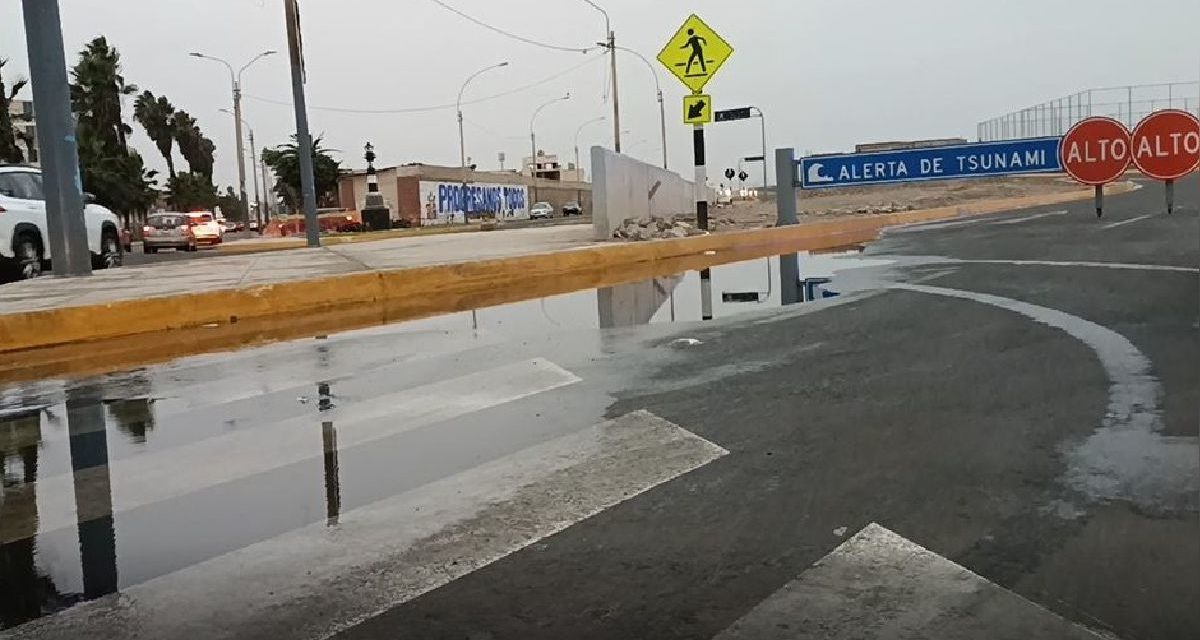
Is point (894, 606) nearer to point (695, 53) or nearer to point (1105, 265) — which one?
point (1105, 265)

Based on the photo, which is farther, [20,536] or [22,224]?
[22,224]

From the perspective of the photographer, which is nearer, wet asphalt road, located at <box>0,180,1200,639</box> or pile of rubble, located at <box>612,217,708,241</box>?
wet asphalt road, located at <box>0,180,1200,639</box>

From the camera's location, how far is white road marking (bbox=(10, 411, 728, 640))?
2.84 meters

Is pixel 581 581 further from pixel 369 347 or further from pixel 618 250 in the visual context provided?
pixel 618 250

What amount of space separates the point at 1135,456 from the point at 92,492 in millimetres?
4122

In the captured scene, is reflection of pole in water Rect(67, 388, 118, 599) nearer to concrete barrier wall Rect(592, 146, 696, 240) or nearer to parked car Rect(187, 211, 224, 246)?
concrete barrier wall Rect(592, 146, 696, 240)

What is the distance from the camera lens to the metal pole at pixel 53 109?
12.3 m

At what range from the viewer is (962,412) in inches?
185

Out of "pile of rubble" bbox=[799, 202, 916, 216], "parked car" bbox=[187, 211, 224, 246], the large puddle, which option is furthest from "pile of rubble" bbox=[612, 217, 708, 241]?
"parked car" bbox=[187, 211, 224, 246]

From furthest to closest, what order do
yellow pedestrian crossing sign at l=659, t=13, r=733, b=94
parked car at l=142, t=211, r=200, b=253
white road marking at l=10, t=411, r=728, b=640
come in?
parked car at l=142, t=211, r=200, b=253, yellow pedestrian crossing sign at l=659, t=13, r=733, b=94, white road marking at l=10, t=411, r=728, b=640

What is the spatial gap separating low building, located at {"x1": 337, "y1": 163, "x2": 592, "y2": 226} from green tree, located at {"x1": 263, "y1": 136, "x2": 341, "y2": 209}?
163cm

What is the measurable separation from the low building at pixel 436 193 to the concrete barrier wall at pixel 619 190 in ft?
136

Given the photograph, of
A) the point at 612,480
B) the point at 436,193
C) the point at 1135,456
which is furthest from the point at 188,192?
the point at 1135,456

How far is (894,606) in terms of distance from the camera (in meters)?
2.76
